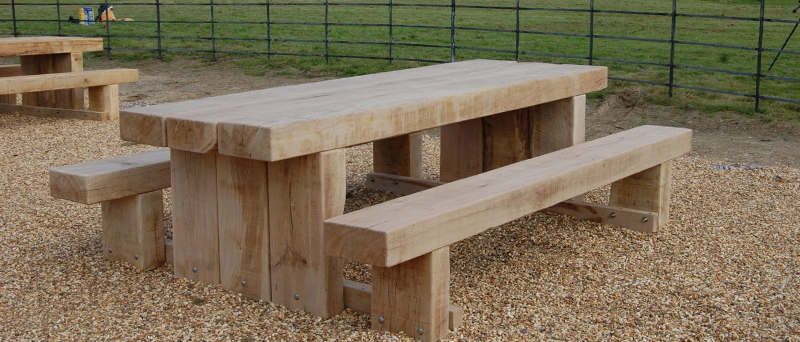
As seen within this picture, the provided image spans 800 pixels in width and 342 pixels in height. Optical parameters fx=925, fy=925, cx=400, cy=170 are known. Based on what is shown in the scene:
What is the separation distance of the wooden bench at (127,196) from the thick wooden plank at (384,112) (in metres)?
0.66

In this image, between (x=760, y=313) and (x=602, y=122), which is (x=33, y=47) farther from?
(x=760, y=313)

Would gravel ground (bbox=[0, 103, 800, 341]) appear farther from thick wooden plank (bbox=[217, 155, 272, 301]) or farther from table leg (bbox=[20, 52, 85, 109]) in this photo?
table leg (bbox=[20, 52, 85, 109])

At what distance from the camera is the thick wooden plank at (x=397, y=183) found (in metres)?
5.30

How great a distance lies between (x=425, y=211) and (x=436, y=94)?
0.86 m

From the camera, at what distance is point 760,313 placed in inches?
138

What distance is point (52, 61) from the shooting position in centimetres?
842

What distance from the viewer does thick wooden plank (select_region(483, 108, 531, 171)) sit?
509 cm

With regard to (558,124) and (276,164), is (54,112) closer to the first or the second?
(558,124)

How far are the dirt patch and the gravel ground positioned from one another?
5.44 ft

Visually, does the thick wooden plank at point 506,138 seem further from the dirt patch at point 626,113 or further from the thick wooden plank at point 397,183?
the dirt patch at point 626,113

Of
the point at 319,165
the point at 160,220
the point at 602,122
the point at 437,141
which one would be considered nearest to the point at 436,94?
the point at 319,165

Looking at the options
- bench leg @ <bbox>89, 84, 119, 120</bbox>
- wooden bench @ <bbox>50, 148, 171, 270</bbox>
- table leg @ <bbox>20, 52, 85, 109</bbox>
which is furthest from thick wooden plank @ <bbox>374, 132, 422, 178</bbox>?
table leg @ <bbox>20, 52, 85, 109</bbox>

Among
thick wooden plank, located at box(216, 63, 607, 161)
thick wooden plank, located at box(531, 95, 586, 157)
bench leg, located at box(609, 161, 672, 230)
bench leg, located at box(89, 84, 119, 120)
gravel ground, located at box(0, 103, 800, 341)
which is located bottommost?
gravel ground, located at box(0, 103, 800, 341)

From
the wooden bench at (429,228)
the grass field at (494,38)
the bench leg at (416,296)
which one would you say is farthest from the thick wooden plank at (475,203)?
the grass field at (494,38)
